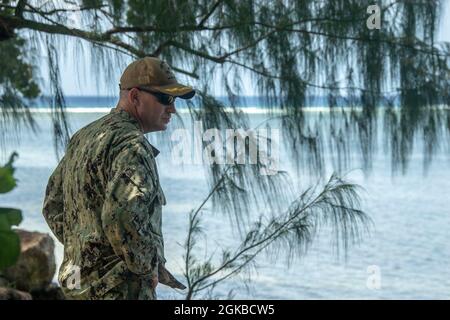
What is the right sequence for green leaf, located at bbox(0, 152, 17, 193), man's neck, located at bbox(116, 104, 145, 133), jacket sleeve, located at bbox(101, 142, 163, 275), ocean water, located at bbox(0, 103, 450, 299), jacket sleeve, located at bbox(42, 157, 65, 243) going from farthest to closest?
ocean water, located at bbox(0, 103, 450, 299), jacket sleeve, located at bbox(42, 157, 65, 243), man's neck, located at bbox(116, 104, 145, 133), jacket sleeve, located at bbox(101, 142, 163, 275), green leaf, located at bbox(0, 152, 17, 193)

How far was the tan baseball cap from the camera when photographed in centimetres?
183

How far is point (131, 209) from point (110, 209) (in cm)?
3

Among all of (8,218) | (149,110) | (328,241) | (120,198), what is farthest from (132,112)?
(328,241)

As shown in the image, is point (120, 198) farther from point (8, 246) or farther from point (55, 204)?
point (8, 246)

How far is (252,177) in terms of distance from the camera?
309 cm

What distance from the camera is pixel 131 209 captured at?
1.65m

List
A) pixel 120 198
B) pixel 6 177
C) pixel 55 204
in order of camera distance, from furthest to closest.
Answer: pixel 55 204
pixel 120 198
pixel 6 177

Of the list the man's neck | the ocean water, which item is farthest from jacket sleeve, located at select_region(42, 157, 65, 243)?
the ocean water

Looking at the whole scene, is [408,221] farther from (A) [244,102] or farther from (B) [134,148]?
(B) [134,148]

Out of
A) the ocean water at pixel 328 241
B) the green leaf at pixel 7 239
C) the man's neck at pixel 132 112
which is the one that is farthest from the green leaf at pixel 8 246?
the ocean water at pixel 328 241

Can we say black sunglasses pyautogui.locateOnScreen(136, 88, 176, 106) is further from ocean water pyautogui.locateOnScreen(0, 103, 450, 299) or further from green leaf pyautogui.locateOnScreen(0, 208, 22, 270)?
ocean water pyautogui.locateOnScreen(0, 103, 450, 299)

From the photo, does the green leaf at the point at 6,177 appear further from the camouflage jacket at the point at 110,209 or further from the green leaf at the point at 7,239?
the camouflage jacket at the point at 110,209

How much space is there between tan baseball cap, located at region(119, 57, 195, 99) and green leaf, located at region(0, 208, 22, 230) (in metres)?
0.98

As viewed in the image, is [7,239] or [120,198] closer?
[7,239]
